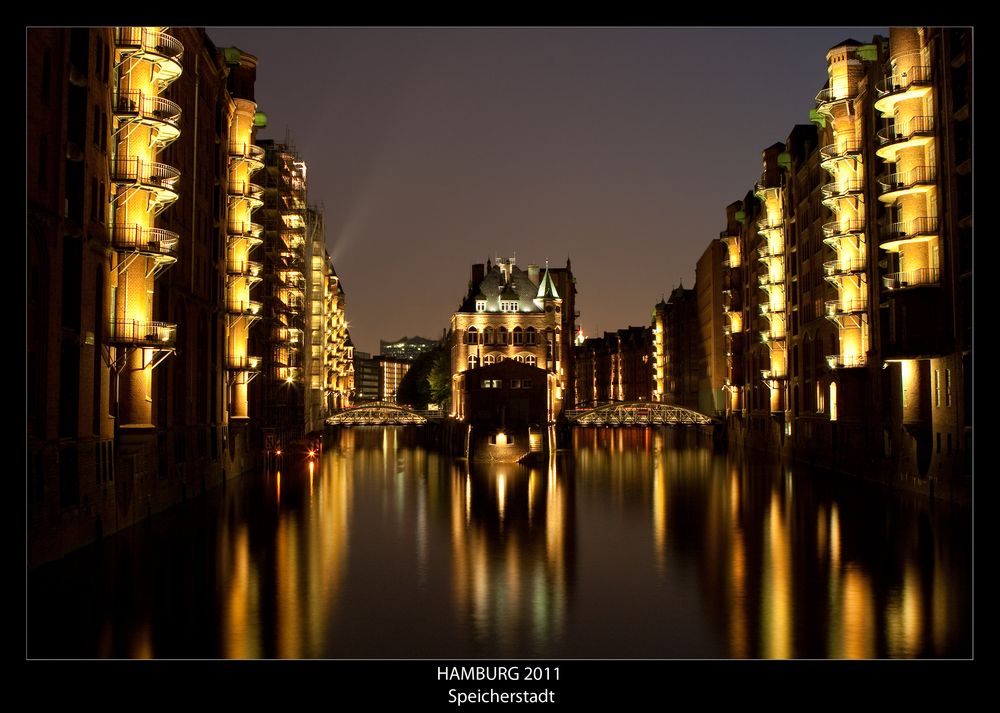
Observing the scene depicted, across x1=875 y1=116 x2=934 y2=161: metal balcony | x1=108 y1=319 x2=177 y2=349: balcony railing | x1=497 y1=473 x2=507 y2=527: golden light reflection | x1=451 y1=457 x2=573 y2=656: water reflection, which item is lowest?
x1=497 y1=473 x2=507 y2=527: golden light reflection

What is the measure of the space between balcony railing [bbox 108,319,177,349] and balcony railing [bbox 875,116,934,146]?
3078 cm

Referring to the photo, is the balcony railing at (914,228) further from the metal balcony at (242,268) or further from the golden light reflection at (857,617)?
the metal balcony at (242,268)

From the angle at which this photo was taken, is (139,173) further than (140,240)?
No

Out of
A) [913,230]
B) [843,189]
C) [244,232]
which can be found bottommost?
[913,230]

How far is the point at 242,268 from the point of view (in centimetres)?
5697

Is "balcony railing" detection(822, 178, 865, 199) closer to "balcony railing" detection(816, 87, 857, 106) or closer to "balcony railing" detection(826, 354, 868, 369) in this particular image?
"balcony railing" detection(816, 87, 857, 106)

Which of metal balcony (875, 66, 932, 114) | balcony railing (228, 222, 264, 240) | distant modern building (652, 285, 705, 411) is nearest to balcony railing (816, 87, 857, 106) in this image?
metal balcony (875, 66, 932, 114)

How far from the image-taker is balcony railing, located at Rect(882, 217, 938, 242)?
4134 centimetres

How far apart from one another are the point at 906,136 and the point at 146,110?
100 ft

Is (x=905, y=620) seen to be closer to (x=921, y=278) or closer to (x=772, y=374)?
(x=921, y=278)

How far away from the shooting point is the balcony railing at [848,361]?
53.3 m

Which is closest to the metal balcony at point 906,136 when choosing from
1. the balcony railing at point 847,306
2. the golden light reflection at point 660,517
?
the balcony railing at point 847,306

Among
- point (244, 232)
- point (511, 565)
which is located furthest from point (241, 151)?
point (511, 565)
